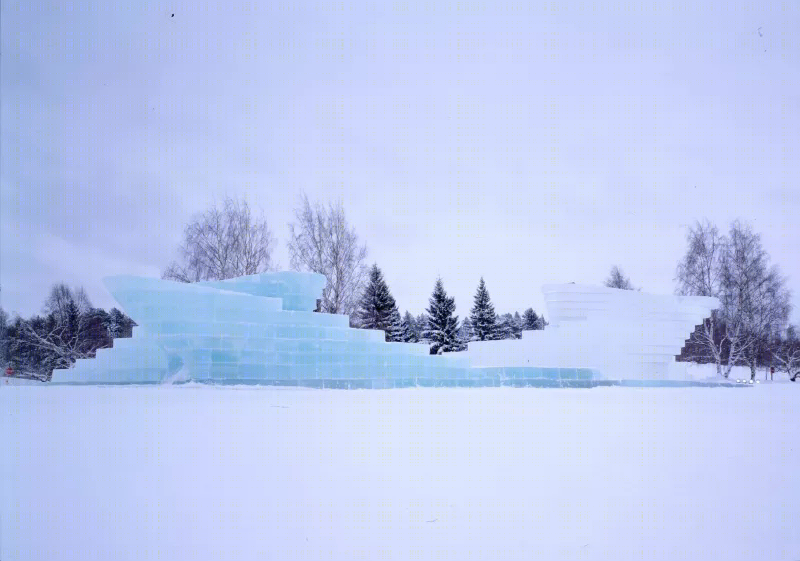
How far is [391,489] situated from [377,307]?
27.0 m

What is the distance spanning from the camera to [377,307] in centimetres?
3027

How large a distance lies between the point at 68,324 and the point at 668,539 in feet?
89.6

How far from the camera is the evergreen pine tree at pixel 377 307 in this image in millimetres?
30016

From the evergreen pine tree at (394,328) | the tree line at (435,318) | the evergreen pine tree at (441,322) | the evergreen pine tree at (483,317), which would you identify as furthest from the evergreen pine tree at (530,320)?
the evergreen pine tree at (394,328)

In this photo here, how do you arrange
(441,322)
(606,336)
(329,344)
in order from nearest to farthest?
(329,344), (606,336), (441,322)

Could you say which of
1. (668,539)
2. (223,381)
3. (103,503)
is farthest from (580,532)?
(223,381)

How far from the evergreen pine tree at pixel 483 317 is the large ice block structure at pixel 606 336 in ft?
61.0

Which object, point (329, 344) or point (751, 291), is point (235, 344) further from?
point (751, 291)

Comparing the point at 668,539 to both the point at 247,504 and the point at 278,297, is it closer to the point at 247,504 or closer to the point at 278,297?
Answer: the point at 247,504

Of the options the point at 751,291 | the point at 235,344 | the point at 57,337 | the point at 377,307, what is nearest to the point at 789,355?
the point at 751,291

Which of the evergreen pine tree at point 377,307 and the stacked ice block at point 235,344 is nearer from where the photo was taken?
the stacked ice block at point 235,344

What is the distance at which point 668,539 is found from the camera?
8.84 feet

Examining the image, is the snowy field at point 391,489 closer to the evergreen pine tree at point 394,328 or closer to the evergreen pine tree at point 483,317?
the evergreen pine tree at point 394,328

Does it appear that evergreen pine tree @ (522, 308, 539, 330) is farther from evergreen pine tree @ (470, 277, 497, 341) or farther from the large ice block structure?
the large ice block structure
